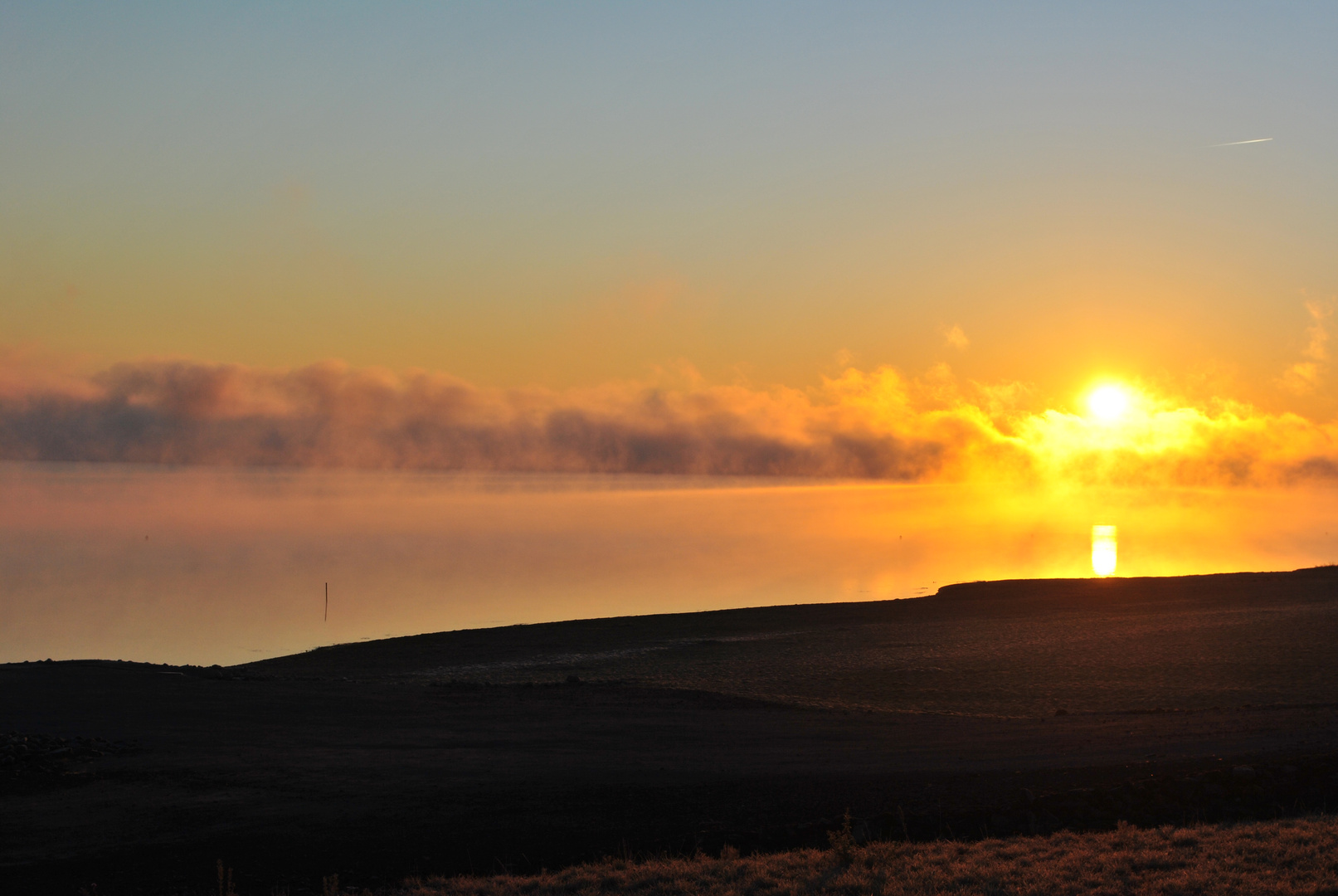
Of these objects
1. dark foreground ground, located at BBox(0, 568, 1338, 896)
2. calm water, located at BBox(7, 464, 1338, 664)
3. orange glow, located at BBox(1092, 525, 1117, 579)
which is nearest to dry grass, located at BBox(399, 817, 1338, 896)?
dark foreground ground, located at BBox(0, 568, 1338, 896)

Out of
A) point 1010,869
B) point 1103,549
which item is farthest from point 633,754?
point 1103,549

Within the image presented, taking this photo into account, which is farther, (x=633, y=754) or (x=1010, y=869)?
(x=633, y=754)

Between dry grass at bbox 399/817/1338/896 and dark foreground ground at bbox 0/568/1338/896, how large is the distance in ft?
2.57

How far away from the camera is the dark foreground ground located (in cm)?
1116

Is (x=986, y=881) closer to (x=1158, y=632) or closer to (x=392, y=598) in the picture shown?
(x=1158, y=632)

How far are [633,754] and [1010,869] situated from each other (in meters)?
6.74

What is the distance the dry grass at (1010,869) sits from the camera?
8852 millimetres

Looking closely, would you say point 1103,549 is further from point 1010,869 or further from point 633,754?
point 1010,869

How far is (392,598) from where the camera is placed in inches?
2135

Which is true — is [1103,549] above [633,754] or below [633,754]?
above

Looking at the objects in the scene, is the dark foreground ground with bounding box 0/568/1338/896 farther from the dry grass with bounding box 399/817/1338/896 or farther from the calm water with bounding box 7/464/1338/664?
the calm water with bounding box 7/464/1338/664

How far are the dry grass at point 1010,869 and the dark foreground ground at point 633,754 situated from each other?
78 centimetres

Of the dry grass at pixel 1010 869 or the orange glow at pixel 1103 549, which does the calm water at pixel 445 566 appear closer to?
the orange glow at pixel 1103 549

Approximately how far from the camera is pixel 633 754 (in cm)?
1504
